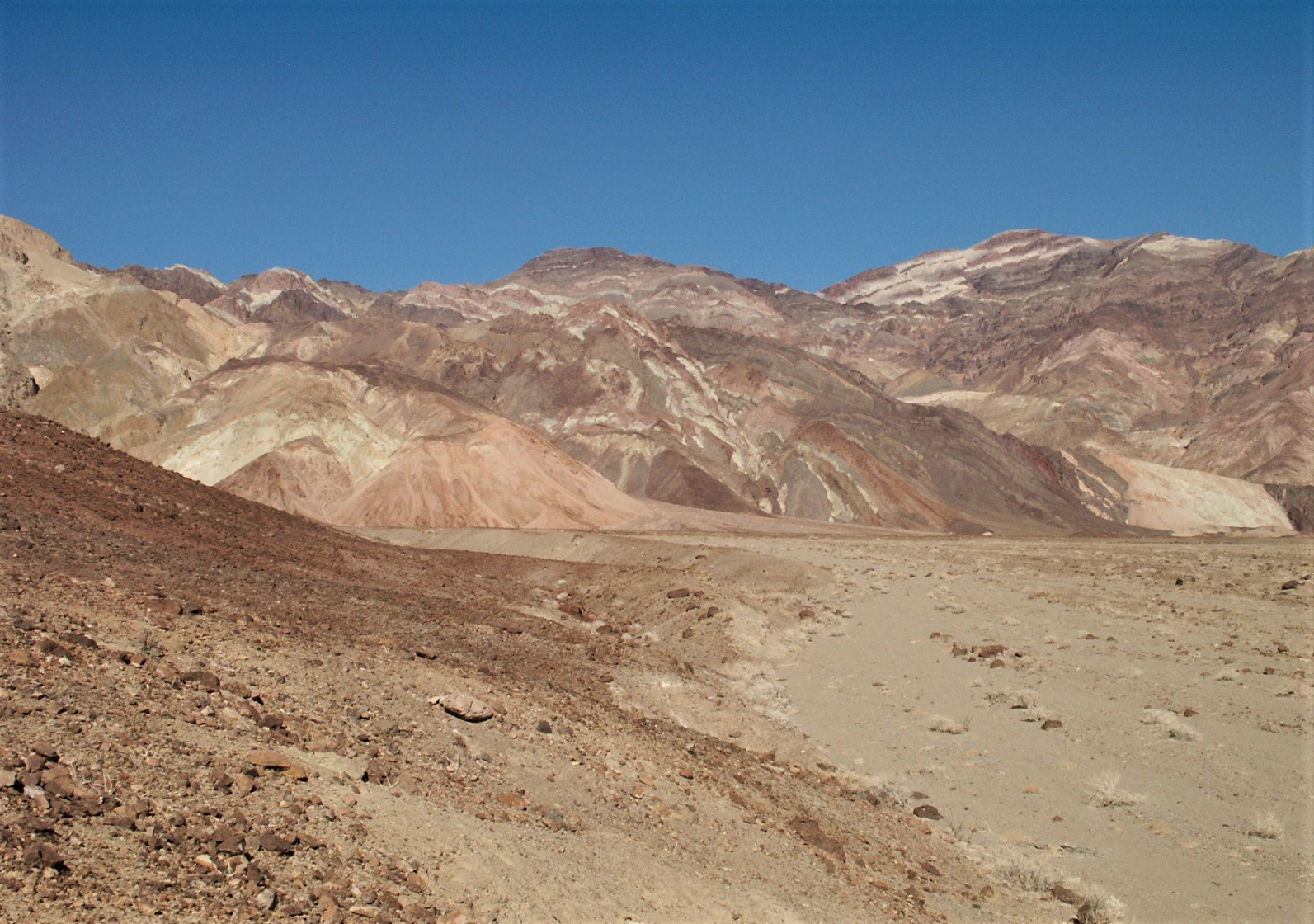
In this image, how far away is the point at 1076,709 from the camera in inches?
637

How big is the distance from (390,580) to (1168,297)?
650 feet

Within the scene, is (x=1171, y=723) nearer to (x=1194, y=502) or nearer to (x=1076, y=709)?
(x=1076, y=709)

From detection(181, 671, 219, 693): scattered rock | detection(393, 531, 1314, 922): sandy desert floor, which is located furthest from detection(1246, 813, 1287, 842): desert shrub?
detection(181, 671, 219, 693): scattered rock

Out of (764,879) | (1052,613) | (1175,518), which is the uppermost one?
(1175,518)

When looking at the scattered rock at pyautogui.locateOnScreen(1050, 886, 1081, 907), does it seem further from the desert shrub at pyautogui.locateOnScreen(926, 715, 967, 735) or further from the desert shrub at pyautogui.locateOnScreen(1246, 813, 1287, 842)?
the desert shrub at pyautogui.locateOnScreen(926, 715, 967, 735)

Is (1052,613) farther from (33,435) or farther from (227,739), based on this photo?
(33,435)

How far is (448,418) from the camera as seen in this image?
242ft

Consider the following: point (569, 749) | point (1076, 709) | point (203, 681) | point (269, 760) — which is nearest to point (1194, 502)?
point (1076, 709)

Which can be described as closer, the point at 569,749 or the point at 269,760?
the point at 269,760

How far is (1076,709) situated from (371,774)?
39.1ft

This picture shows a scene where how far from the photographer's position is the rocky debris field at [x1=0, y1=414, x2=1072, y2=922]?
6.61m

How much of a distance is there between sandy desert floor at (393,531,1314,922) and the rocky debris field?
0.96m

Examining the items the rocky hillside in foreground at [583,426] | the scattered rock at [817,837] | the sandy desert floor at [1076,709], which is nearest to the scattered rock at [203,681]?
the scattered rock at [817,837]

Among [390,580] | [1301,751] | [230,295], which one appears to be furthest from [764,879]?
[230,295]
